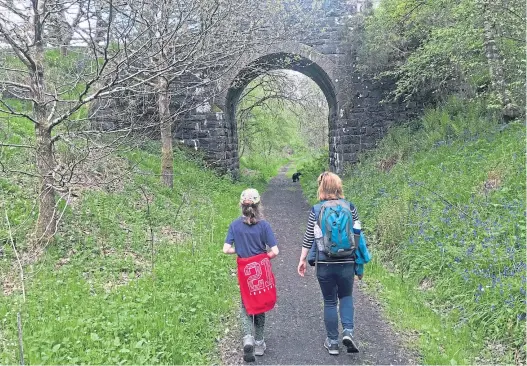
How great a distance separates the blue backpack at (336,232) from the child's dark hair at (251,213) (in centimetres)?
57

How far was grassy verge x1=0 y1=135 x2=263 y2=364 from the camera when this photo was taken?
372 cm

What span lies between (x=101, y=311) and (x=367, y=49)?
36.5ft

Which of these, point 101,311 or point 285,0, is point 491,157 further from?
point 285,0

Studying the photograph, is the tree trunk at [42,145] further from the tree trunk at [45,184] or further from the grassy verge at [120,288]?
the grassy verge at [120,288]

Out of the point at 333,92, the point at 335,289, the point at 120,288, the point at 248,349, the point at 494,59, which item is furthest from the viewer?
the point at 333,92

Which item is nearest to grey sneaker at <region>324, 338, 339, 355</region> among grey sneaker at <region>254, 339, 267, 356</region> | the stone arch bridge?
grey sneaker at <region>254, 339, 267, 356</region>

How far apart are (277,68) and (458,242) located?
10.3 meters

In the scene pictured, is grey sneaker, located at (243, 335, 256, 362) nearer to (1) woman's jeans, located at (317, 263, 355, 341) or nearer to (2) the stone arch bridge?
(1) woman's jeans, located at (317, 263, 355, 341)

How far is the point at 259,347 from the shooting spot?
402 centimetres

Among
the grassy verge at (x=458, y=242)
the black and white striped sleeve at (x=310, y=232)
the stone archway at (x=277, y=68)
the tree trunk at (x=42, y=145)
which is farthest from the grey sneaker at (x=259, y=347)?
the stone archway at (x=277, y=68)

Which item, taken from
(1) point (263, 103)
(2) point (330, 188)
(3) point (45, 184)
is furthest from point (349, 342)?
(1) point (263, 103)

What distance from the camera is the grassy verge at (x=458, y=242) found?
4.02 metres

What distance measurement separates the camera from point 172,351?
12.3 ft

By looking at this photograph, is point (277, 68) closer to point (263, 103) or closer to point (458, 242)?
point (263, 103)
